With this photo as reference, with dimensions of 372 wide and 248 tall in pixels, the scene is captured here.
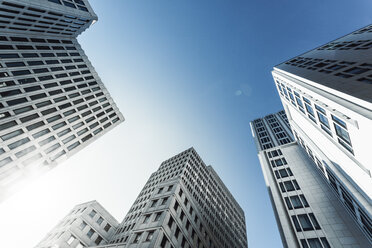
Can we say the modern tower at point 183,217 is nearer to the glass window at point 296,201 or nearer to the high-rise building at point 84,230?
the high-rise building at point 84,230

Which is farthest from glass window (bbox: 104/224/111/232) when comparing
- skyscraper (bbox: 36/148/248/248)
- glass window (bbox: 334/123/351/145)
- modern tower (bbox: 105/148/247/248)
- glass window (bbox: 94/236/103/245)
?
glass window (bbox: 334/123/351/145)

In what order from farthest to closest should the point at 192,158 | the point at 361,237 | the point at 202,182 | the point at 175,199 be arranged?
the point at 192,158, the point at 202,182, the point at 175,199, the point at 361,237

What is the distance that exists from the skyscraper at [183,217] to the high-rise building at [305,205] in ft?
50.8

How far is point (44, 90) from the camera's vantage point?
36.4m

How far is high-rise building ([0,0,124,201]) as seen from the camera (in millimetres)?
30000

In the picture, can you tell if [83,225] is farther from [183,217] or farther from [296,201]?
[296,201]

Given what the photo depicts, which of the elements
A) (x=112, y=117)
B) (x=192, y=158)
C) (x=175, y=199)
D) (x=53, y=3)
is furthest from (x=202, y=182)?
(x=53, y=3)

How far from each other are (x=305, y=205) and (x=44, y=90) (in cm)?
5374

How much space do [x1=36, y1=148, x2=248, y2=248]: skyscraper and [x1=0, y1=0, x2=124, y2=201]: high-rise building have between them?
66.0 feet

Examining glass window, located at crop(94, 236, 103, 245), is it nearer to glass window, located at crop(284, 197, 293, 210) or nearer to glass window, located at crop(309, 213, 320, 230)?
glass window, located at crop(284, 197, 293, 210)

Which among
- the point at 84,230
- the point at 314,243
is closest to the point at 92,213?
the point at 84,230

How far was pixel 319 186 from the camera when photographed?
36375 millimetres

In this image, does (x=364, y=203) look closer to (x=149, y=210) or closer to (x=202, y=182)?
(x=149, y=210)

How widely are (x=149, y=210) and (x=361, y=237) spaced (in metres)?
31.6
